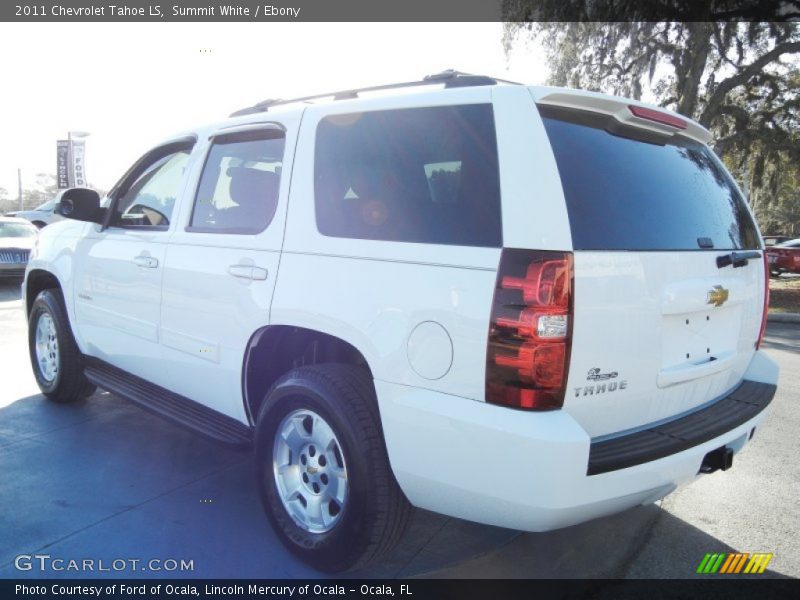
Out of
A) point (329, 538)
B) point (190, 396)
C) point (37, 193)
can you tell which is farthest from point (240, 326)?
point (37, 193)

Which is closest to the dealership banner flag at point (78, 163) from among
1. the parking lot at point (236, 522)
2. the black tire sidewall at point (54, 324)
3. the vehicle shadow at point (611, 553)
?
the black tire sidewall at point (54, 324)

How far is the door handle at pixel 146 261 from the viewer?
11.8ft

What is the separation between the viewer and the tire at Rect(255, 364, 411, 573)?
8.04ft

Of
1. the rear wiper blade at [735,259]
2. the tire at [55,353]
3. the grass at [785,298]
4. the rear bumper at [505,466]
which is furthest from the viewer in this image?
the grass at [785,298]

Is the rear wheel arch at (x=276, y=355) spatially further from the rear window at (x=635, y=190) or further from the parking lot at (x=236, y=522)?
the rear window at (x=635, y=190)

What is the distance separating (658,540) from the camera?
3.07 metres

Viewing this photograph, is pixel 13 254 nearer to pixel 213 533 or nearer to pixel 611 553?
pixel 213 533

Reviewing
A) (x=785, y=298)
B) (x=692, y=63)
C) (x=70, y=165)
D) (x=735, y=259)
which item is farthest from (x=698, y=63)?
(x=70, y=165)

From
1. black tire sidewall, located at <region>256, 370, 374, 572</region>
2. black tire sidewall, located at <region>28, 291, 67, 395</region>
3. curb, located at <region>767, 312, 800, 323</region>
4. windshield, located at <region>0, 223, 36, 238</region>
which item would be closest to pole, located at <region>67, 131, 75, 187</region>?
windshield, located at <region>0, 223, 36, 238</region>

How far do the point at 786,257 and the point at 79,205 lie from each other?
74.7 ft

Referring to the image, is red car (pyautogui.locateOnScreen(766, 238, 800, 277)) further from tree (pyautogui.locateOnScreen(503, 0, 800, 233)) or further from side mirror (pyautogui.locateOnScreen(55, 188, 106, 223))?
side mirror (pyautogui.locateOnScreen(55, 188, 106, 223))

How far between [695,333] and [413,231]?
1257 millimetres

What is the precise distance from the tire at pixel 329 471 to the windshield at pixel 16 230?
13.2m

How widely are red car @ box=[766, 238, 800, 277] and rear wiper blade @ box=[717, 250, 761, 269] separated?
68.2 ft
